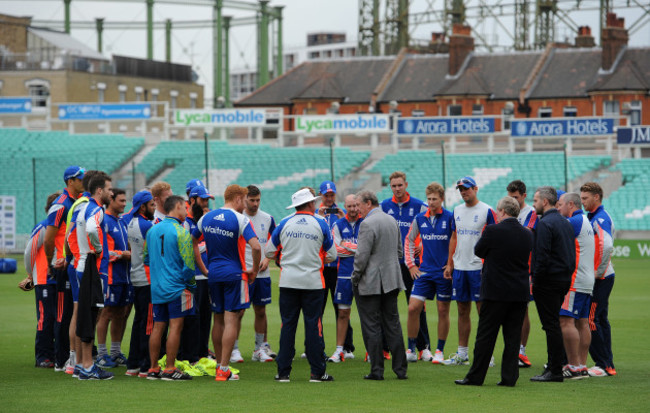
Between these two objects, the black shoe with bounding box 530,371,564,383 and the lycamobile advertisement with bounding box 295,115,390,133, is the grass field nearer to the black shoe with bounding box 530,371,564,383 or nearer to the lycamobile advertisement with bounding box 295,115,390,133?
the black shoe with bounding box 530,371,564,383

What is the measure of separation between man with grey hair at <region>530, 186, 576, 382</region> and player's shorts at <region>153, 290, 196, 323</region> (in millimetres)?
3590

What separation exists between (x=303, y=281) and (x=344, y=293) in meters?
1.70

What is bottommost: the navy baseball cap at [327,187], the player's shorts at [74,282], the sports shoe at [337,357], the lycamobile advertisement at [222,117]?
the sports shoe at [337,357]

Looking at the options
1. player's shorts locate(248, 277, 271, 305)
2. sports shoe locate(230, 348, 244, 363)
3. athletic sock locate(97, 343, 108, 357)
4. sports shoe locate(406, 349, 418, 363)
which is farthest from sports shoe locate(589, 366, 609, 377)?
athletic sock locate(97, 343, 108, 357)

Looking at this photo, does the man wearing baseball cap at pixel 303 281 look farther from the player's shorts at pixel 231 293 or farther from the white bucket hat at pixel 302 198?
the player's shorts at pixel 231 293

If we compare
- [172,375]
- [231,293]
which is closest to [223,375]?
[172,375]

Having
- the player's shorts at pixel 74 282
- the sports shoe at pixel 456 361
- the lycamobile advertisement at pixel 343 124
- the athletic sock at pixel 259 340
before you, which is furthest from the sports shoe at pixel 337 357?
the lycamobile advertisement at pixel 343 124

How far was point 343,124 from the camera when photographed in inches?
1647

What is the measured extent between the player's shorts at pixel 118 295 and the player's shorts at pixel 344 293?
255 centimetres

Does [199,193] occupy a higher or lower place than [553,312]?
higher

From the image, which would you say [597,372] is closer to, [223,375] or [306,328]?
[306,328]

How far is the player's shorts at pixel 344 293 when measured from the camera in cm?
1191

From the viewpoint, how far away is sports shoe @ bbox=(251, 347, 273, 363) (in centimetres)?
1209

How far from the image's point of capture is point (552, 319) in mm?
10219
